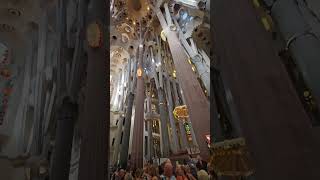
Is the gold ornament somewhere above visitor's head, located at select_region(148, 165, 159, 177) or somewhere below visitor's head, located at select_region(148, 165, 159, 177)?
above

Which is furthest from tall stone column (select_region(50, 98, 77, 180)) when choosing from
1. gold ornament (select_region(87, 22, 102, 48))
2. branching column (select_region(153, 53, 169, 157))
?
branching column (select_region(153, 53, 169, 157))

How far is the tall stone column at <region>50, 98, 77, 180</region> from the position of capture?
143 inches

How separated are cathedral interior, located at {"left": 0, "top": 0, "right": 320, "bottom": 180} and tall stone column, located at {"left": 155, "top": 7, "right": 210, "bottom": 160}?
1.7 inches

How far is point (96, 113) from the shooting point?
3.37m

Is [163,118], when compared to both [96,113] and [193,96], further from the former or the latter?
[96,113]

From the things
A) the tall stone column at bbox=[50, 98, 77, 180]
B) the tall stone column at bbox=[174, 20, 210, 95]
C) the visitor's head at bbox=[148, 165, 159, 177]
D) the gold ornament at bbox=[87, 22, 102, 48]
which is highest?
the tall stone column at bbox=[174, 20, 210, 95]

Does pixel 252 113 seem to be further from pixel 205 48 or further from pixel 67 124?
pixel 205 48

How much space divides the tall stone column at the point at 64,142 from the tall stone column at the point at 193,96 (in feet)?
11.8

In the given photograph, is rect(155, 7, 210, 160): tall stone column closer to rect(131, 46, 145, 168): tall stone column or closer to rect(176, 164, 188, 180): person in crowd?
rect(176, 164, 188, 180): person in crowd

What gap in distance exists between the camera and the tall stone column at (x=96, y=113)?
116 inches

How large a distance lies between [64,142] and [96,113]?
117cm

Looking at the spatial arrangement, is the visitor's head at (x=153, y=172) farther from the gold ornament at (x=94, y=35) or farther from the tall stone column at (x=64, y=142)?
the gold ornament at (x=94, y=35)

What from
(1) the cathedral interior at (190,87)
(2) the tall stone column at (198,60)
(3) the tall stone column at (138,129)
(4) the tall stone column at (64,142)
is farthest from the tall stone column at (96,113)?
(3) the tall stone column at (138,129)

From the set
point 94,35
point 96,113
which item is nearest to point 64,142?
point 96,113
